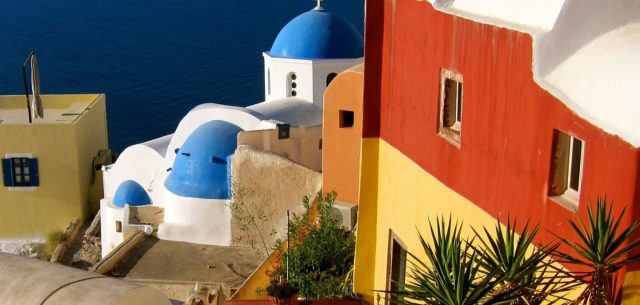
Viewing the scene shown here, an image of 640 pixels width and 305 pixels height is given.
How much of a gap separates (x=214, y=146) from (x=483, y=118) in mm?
9870

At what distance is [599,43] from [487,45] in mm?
1018

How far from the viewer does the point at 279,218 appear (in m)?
15.1

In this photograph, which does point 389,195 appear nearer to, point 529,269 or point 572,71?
→ point 572,71

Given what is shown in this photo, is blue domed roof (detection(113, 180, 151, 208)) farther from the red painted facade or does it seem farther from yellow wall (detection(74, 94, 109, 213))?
the red painted facade

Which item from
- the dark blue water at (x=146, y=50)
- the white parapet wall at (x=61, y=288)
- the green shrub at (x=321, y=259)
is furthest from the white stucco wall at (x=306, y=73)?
the dark blue water at (x=146, y=50)

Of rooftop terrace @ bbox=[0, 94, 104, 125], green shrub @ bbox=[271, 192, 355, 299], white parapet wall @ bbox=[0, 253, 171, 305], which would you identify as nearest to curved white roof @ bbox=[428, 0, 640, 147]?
white parapet wall @ bbox=[0, 253, 171, 305]

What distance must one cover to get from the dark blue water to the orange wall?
25061mm

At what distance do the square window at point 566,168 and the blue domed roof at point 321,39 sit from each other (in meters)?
13.4

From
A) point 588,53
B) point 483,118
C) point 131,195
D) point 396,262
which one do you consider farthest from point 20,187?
point 588,53

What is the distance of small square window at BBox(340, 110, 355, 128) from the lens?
42.7 feet

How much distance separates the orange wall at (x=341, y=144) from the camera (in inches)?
503

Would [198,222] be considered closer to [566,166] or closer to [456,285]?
[566,166]

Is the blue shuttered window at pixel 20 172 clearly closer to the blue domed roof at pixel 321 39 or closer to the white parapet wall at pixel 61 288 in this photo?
the blue domed roof at pixel 321 39

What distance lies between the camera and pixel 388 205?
8992mm
